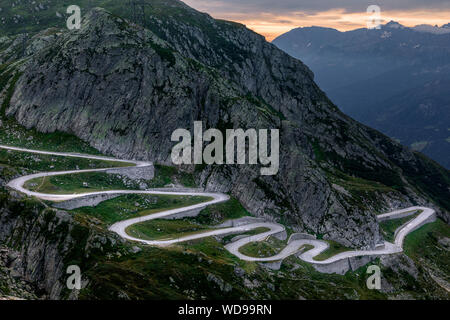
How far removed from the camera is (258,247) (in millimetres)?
80500

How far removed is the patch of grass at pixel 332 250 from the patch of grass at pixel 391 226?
3563 cm

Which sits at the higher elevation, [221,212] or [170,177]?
[170,177]

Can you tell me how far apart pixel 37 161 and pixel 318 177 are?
78234 mm

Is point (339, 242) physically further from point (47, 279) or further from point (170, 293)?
point (47, 279)

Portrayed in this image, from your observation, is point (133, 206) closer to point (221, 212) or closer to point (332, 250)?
point (221, 212)

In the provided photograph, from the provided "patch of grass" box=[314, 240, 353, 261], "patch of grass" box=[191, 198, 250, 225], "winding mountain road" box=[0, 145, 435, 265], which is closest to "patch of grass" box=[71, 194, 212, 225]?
"winding mountain road" box=[0, 145, 435, 265]

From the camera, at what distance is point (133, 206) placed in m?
84.1

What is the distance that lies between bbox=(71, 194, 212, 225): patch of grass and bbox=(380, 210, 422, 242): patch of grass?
237ft

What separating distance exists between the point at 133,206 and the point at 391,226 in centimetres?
10487

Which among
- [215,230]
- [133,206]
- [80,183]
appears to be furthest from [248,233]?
[80,183]

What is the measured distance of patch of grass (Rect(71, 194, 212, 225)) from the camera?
247 feet

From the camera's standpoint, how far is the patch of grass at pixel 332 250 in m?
92.5

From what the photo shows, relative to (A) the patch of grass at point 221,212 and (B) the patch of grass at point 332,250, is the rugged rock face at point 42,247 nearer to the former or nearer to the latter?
(A) the patch of grass at point 221,212

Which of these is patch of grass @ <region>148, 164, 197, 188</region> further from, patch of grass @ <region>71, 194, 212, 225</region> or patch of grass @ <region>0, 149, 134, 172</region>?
patch of grass @ <region>71, 194, 212, 225</region>
